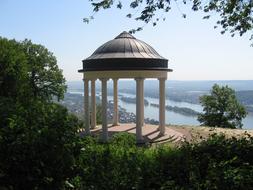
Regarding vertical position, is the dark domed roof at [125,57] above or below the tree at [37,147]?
above

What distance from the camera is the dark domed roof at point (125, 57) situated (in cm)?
2992

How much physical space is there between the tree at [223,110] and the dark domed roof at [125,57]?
20.6m

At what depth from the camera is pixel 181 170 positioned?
30.0ft

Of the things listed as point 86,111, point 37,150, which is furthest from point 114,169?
point 86,111

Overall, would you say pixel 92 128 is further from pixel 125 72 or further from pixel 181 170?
pixel 181 170

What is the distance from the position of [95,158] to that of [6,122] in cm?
285

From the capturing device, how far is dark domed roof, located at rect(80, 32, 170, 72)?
2992cm

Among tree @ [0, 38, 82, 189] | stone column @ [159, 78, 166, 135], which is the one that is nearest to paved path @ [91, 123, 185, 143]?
stone column @ [159, 78, 166, 135]

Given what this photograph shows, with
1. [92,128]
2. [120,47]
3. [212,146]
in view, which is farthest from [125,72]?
[212,146]

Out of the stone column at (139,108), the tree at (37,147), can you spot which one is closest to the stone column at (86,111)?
the stone column at (139,108)

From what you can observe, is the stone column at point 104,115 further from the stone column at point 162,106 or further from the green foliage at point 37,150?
the green foliage at point 37,150

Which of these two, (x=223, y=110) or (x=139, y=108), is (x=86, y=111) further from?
(x=223, y=110)

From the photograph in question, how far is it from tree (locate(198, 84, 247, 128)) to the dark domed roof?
20.6 meters

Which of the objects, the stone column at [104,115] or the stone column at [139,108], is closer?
the stone column at [139,108]
